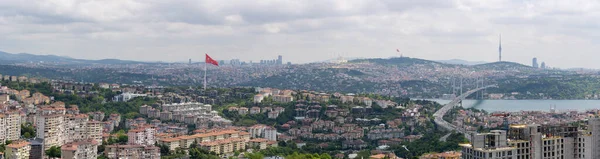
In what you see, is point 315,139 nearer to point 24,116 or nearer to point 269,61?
point 24,116

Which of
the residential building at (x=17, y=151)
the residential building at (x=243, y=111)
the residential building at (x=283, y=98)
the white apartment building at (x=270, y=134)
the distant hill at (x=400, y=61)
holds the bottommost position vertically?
the white apartment building at (x=270, y=134)

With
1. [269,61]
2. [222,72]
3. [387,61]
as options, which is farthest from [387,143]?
[269,61]

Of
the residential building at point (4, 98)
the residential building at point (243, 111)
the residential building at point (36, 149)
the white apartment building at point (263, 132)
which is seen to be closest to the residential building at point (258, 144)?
the white apartment building at point (263, 132)

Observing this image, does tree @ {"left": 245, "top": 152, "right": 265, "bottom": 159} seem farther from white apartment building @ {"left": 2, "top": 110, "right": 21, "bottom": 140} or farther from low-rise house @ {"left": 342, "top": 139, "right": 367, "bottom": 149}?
white apartment building @ {"left": 2, "top": 110, "right": 21, "bottom": 140}

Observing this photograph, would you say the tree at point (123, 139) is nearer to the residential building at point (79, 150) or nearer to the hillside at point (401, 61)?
the residential building at point (79, 150)

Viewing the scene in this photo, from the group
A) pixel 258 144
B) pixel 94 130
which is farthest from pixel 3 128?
pixel 258 144

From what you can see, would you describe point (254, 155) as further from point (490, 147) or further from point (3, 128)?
point (490, 147)
